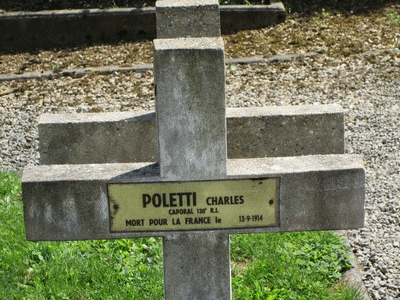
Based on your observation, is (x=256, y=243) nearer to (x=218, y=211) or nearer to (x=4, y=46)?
(x=218, y=211)

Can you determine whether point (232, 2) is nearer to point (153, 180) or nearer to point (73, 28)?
point (73, 28)

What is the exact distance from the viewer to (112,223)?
2.46 meters

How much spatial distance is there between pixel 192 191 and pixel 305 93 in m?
4.83

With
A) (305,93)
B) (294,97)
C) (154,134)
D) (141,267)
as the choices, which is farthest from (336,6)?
(154,134)

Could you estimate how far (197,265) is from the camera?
260 cm

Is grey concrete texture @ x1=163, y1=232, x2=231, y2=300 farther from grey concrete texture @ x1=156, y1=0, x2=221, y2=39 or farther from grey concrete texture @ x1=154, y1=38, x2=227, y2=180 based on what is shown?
grey concrete texture @ x1=156, y1=0, x2=221, y2=39

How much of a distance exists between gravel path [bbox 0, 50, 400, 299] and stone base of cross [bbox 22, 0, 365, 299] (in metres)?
2.55

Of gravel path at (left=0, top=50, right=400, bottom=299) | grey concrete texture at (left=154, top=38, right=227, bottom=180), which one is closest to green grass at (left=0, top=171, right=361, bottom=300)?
gravel path at (left=0, top=50, right=400, bottom=299)

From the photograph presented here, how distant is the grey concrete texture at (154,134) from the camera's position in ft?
10.6

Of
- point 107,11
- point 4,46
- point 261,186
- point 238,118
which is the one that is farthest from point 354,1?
point 261,186

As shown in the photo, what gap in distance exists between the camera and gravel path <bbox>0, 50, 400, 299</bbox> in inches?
226

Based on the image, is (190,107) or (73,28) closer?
(190,107)

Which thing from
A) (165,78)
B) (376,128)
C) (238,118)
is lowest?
(376,128)

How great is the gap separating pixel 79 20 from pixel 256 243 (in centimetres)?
571
